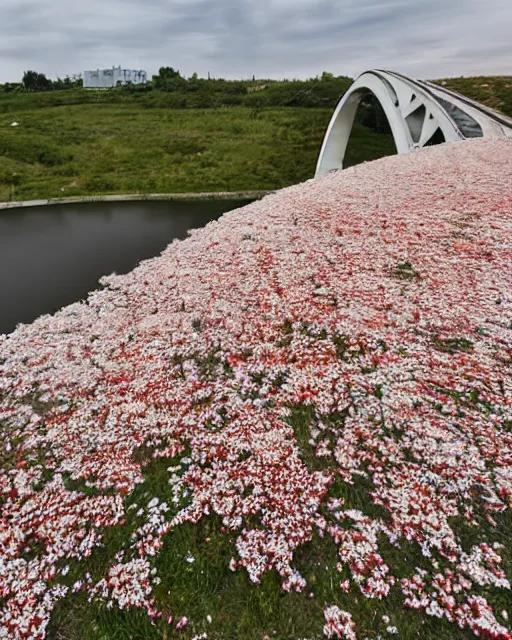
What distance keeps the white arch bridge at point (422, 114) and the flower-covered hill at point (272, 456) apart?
18.2m

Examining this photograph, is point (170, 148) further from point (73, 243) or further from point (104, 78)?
point (104, 78)

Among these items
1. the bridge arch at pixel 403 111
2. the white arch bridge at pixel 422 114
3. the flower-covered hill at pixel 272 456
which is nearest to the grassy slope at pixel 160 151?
the bridge arch at pixel 403 111

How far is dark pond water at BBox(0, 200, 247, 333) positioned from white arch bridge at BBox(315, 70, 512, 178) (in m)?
13.3

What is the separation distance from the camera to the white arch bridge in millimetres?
25031

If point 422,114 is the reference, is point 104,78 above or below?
above

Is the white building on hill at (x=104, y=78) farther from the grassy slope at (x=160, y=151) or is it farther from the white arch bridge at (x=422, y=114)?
the white arch bridge at (x=422, y=114)

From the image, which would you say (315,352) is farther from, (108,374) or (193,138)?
(193,138)

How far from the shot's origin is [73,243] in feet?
59.0

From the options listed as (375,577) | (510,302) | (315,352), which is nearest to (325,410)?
(315,352)

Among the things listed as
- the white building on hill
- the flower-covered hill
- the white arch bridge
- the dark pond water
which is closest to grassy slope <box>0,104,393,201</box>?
the dark pond water

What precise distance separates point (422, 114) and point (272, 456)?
1182 inches

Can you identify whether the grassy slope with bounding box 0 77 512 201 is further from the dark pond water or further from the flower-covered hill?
the flower-covered hill

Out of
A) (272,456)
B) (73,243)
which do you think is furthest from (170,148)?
(272,456)

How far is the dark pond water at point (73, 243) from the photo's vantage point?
41.8 feet
